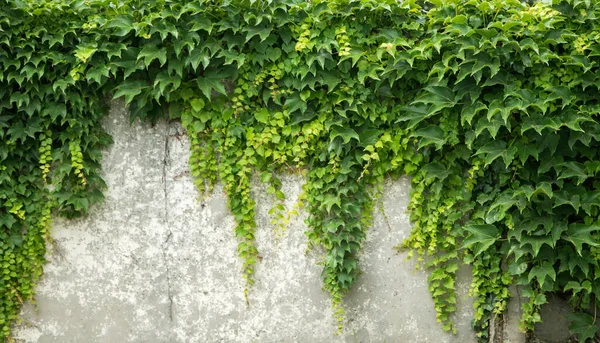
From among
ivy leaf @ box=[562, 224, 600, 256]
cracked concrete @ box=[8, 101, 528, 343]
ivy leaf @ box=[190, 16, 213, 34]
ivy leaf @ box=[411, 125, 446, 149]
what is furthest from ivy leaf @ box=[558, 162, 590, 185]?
ivy leaf @ box=[190, 16, 213, 34]

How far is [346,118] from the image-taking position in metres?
4.05

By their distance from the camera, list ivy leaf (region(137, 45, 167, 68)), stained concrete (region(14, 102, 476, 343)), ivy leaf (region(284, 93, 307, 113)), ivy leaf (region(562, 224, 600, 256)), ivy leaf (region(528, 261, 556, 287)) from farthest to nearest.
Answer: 1. stained concrete (region(14, 102, 476, 343))
2. ivy leaf (region(284, 93, 307, 113))
3. ivy leaf (region(137, 45, 167, 68))
4. ivy leaf (region(528, 261, 556, 287))
5. ivy leaf (region(562, 224, 600, 256))

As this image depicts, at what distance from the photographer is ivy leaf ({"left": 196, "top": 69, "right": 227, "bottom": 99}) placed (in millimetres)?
4008

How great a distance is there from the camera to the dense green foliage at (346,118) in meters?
3.82

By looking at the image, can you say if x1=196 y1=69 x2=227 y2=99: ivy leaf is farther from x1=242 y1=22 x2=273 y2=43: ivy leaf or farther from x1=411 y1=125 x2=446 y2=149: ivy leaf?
x1=411 y1=125 x2=446 y2=149: ivy leaf

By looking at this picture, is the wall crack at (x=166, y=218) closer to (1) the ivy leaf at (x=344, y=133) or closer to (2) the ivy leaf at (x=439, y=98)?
(1) the ivy leaf at (x=344, y=133)

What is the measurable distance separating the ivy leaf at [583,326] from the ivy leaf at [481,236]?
79cm

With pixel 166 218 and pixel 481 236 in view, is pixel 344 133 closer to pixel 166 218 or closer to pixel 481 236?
pixel 481 236

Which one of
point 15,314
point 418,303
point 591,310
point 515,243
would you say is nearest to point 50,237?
point 15,314

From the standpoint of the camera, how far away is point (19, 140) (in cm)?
412

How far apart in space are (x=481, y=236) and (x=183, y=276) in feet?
7.29

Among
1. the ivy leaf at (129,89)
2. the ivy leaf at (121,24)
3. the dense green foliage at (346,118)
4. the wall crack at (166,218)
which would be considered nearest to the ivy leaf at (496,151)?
the dense green foliage at (346,118)

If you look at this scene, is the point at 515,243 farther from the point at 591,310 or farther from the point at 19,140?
the point at 19,140

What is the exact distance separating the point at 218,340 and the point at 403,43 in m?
2.59
